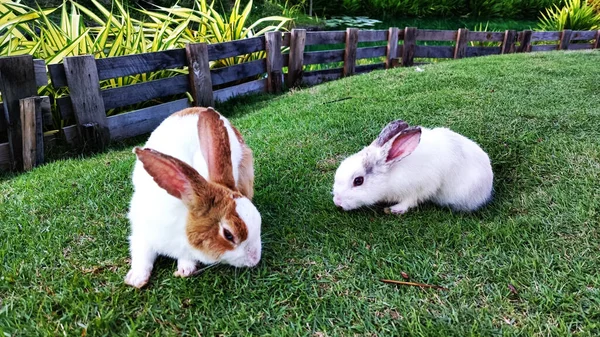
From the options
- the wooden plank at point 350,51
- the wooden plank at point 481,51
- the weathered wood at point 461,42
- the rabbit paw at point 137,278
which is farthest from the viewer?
the wooden plank at point 481,51

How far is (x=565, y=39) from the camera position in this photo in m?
9.84

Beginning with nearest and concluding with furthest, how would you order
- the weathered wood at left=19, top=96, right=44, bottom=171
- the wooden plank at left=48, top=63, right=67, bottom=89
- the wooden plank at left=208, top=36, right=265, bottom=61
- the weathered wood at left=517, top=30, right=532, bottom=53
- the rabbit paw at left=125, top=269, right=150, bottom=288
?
the rabbit paw at left=125, top=269, right=150, bottom=288, the weathered wood at left=19, top=96, right=44, bottom=171, the wooden plank at left=48, top=63, right=67, bottom=89, the wooden plank at left=208, top=36, right=265, bottom=61, the weathered wood at left=517, top=30, right=532, bottom=53

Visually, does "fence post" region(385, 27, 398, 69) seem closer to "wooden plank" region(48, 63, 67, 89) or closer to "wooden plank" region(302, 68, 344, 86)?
"wooden plank" region(302, 68, 344, 86)

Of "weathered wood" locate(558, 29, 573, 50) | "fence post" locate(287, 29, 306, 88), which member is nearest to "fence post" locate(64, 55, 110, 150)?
"fence post" locate(287, 29, 306, 88)

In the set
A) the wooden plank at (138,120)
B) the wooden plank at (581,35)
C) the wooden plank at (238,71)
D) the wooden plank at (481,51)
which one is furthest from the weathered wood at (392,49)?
the wooden plank at (581,35)

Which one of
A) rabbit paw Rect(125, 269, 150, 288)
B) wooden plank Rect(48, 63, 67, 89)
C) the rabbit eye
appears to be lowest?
rabbit paw Rect(125, 269, 150, 288)

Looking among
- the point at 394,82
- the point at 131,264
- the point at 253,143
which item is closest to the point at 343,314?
the point at 131,264

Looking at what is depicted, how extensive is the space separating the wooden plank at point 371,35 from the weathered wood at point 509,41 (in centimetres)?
341

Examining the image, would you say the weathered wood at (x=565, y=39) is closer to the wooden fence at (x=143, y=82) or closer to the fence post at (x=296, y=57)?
the wooden fence at (x=143, y=82)

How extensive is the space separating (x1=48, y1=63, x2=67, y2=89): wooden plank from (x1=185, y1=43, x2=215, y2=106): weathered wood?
1381 mm

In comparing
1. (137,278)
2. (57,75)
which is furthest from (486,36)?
(137,278)

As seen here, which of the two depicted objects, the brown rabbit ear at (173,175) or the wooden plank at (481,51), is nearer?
the brown rabbit ear at (173,175)

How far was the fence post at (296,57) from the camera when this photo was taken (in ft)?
20.1

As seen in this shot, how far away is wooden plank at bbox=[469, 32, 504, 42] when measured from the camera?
9.06m
